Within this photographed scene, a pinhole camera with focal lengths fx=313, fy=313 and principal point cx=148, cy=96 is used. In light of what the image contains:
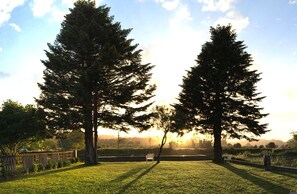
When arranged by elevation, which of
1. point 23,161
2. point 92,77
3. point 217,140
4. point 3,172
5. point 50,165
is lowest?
point 50,165

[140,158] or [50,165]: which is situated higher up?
[50,165]

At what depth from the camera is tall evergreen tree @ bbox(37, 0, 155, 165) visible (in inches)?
1098

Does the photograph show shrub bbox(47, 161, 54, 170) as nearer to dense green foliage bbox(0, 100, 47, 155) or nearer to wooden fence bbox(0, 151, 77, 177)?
wooden fence bbox(0, 151, 77, 177)

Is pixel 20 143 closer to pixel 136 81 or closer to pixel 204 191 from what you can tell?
pixel 136 81

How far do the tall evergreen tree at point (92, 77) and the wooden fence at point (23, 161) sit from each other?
3376 millimetres

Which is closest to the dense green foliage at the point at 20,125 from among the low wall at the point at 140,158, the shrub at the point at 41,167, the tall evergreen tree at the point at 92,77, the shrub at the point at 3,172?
the tall evergreen tree at the point at 92,77

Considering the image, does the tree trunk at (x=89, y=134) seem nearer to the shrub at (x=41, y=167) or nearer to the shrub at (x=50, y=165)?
the shrub at (x=50, y=165)

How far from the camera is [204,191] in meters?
13.0

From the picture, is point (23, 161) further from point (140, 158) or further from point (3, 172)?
point (140, 158)

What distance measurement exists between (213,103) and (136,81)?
848cm

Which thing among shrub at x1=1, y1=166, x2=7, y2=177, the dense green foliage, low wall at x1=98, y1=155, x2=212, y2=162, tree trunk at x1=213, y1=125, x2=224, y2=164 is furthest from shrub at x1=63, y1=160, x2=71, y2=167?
tree trunk at x1=213, y1=125, x2=224, y2=164

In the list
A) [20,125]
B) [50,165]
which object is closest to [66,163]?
[50,165]

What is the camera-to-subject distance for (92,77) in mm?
28031

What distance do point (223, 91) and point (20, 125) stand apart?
20327mm
